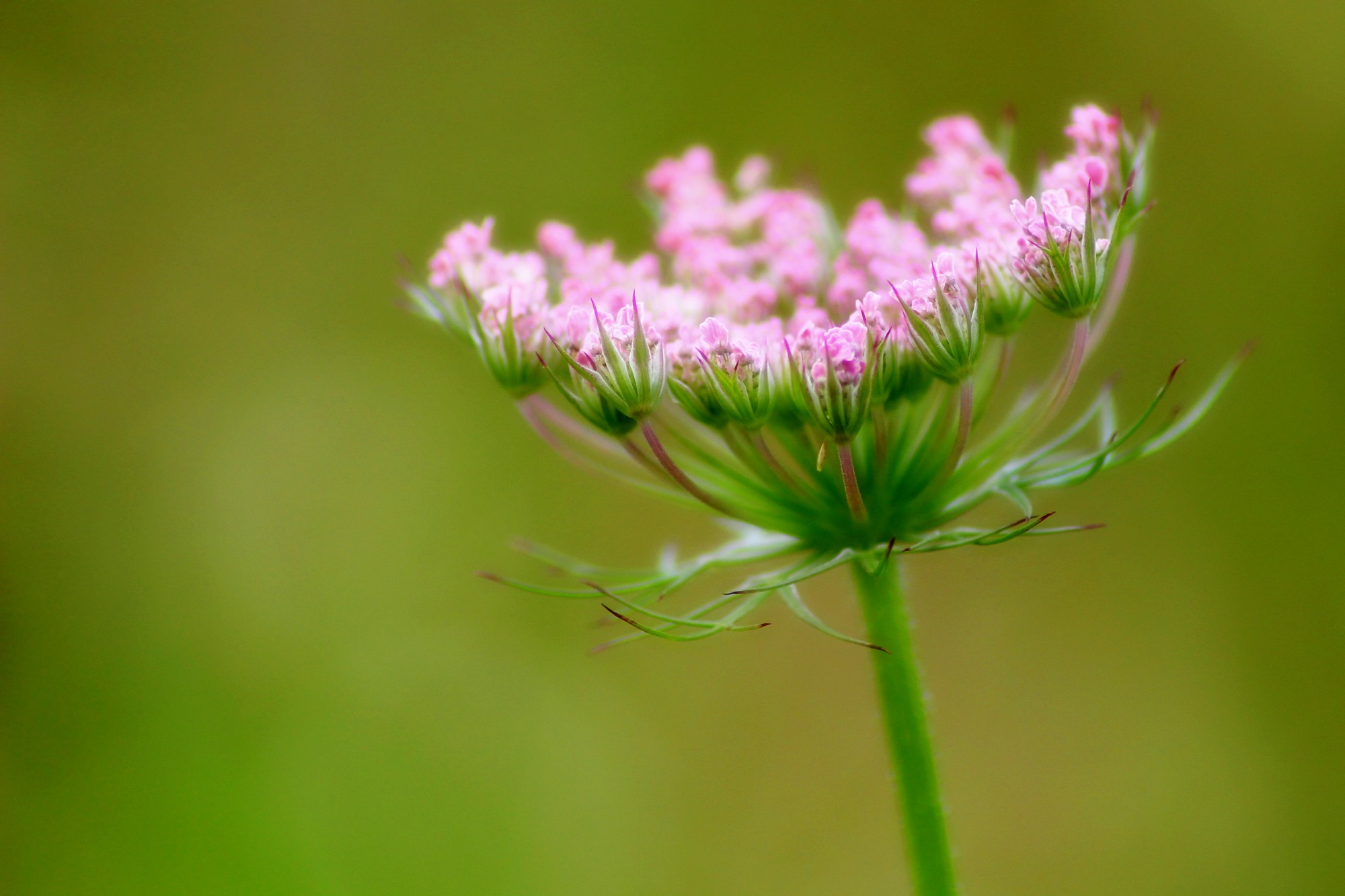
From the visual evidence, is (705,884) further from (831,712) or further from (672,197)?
(672,197)

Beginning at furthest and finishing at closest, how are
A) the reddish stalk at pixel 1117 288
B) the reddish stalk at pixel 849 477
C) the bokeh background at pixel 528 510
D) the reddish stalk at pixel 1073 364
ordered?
1. the bokeh background at pixel 528 510
2. the reddish stalk at pixel 1117 288
3. the reddish stalk at pixel 1073 364
4. the reddish stalk at pixel 849 477

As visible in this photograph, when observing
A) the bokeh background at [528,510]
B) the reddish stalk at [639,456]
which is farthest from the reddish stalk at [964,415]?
the bokeh background at [528,510]

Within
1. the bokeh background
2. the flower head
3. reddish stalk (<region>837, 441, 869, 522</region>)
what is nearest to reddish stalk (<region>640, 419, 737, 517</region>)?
the flower head

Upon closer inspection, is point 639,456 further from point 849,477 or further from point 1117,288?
point 1117,288

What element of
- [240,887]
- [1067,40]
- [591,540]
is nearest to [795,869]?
[591,540]

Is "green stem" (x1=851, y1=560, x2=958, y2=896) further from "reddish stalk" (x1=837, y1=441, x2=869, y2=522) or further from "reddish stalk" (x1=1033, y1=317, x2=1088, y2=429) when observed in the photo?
"reddish stalk" (x1=1033, y1=317, x2=1088, y2=429)

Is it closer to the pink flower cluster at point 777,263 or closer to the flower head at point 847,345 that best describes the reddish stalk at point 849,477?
the flower head at point 847,345

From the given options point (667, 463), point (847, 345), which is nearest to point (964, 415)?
point (847, 345)
